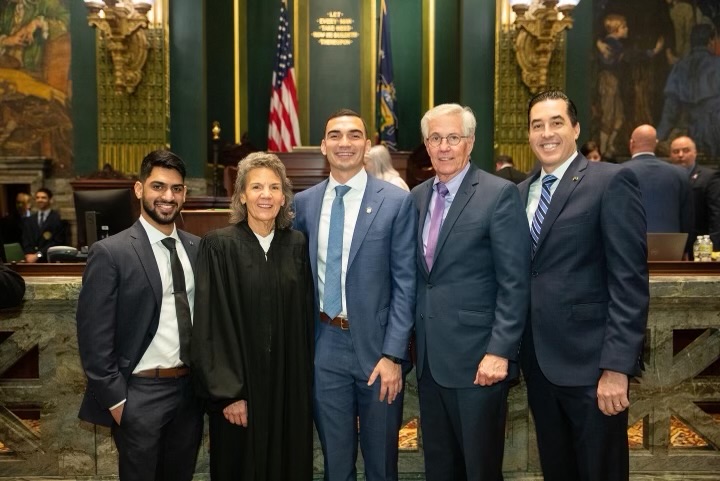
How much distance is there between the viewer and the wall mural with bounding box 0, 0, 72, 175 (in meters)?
9.69

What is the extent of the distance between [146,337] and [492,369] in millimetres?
1334

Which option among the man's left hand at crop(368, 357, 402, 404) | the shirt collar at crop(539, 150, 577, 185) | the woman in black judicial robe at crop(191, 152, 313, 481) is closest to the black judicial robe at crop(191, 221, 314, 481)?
the woman in black judicial robe at crop(191, 152, 313, 481)

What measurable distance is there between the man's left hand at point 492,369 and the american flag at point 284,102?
7735 mm

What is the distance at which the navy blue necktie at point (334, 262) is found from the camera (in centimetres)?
270

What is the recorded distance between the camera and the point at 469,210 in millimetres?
2588

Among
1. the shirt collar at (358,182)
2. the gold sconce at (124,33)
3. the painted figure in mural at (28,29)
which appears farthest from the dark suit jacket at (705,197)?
the painted figure in mural at (28,29)

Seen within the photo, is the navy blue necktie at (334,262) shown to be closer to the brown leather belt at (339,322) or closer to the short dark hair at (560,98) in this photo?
the brown leather belt at (339,322)

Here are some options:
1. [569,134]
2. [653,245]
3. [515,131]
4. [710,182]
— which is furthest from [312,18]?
[569,134]

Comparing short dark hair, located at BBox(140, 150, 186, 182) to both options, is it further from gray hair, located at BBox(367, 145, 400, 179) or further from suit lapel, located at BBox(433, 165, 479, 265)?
gray hair, located at BBox(367, 145, 400, 179)

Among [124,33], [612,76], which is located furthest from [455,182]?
[612,76]

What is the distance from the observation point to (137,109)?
9414mm

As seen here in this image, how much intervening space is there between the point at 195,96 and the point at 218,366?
783 centimetres

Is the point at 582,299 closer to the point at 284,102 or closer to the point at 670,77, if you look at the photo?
the point at 284,102

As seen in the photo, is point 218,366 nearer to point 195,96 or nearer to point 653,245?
point 653,245
